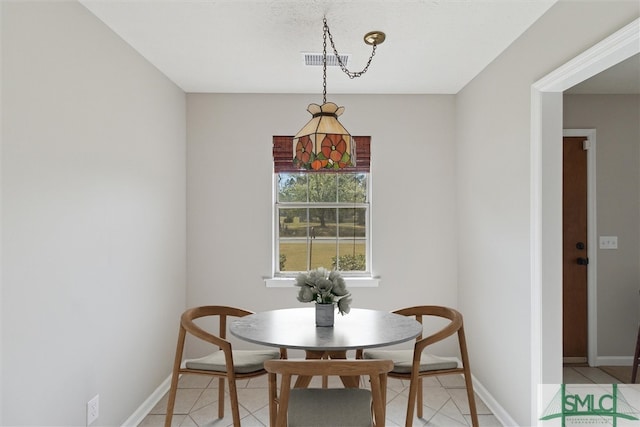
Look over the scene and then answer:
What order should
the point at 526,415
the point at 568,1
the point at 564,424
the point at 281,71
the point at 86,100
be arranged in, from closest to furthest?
1. the point at 568,1
2. the point at 86,100
3. the point at 564,424
4. the point at 526,415
5. the point at 281,71

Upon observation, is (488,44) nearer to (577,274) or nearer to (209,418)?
(577,274)

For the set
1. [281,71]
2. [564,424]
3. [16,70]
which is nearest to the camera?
[16,70]

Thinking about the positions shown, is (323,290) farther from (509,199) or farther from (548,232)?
(509,199)

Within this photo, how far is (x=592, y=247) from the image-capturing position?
386 cm

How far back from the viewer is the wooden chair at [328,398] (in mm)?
1709

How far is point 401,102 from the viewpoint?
386 cm

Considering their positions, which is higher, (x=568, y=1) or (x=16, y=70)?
(x=568, y=1)

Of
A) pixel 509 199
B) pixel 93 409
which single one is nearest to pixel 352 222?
pixel 509 199

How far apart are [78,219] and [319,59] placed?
6.29 feet

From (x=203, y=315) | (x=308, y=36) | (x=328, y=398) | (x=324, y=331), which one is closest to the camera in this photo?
(x=328, y=398)

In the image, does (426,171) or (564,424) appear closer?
(564,424)

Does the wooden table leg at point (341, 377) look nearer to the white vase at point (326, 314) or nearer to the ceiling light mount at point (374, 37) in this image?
the white vase at point (326, 314)

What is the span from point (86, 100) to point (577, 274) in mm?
4318

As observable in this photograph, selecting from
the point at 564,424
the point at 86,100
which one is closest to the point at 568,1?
the point at 564,424
